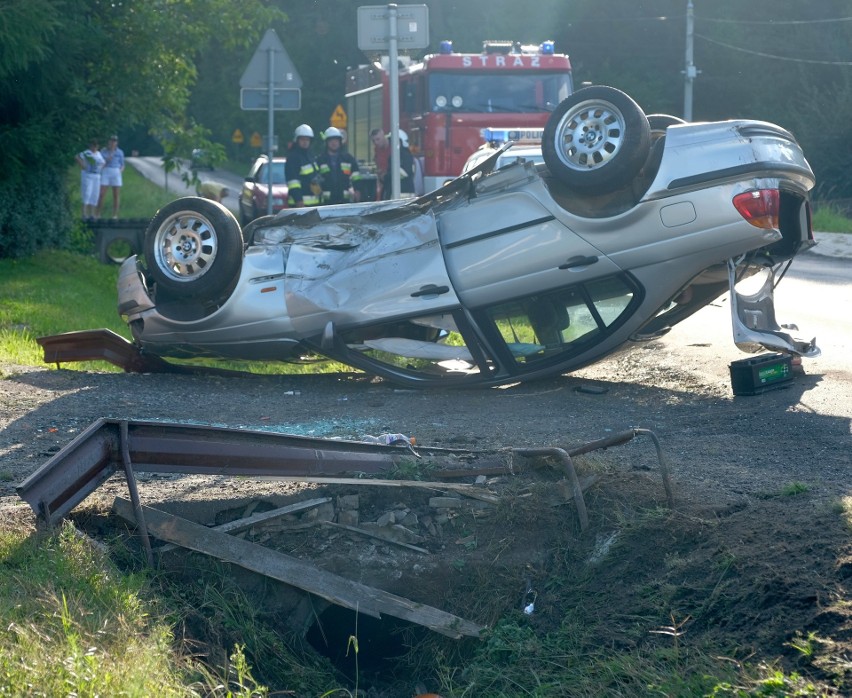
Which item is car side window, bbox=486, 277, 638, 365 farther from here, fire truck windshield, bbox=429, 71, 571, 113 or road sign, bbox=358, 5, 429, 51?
fire truck windshield, bbox=429, 71, 571, 113

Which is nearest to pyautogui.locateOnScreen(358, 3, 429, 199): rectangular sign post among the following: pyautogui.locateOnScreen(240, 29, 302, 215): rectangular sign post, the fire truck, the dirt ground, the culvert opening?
pyautogui.locateOnScreen(240, 29, 302, 215): rectangular sign post

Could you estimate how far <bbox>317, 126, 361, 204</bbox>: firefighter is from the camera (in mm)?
13795

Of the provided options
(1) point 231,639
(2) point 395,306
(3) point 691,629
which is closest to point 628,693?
(3) point 691,629

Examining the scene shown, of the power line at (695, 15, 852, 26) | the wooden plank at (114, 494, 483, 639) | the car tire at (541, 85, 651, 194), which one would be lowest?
the wooden plank at (114, 494, 483, 639)

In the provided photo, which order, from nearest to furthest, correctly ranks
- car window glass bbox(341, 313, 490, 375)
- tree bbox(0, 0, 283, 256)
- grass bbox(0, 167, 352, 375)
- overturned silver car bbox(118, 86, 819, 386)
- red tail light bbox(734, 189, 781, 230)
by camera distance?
red tail light bbox(734, 189, 781, 230)
overturned silver car bbox(118, 86, 819, 386)
car window glass bbox(341, 313, 490, 375)
grass bbox(0, 167, 352, 375)
tree bbox(0, 0, 283, 256)

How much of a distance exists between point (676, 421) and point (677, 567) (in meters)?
2.83

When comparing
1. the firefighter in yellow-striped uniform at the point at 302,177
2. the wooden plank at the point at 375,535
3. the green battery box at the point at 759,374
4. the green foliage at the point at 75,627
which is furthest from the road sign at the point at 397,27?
the green foliage at the point at 75,627

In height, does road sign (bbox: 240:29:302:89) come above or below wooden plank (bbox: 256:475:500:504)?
above

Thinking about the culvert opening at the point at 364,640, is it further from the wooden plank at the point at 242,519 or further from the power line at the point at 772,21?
the power line at the point at 772,21

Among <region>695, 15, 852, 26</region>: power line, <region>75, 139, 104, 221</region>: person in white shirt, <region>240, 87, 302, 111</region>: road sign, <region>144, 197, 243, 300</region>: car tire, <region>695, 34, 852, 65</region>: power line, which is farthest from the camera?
<region>695, 15, 852, 26</region>: power line

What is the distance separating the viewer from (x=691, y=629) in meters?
3.84

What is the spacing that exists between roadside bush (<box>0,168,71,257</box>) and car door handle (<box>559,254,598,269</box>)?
380 inches

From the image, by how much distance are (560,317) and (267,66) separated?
21.4 ft

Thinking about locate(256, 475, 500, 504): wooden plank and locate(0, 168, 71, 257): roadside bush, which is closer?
locate(256, 475, 500, 504): wooden plank
